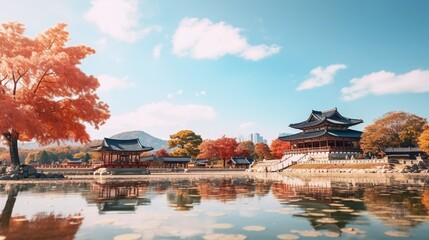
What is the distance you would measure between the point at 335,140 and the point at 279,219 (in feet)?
159

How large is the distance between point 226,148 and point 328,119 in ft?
83.4

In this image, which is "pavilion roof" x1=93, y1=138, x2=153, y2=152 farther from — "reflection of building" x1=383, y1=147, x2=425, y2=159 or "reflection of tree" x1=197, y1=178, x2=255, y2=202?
"reflection of building" x1=383, y1=147, x2=425, y2=159

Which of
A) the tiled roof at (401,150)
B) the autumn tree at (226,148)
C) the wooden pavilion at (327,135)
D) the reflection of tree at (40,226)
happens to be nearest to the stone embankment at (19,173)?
the reflection of tree at (40,226)

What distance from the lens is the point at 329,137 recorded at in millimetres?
51906

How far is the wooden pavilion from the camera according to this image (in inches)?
2032

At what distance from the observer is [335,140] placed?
5216 centimetres

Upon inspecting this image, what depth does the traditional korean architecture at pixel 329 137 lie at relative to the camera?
50.8 metres

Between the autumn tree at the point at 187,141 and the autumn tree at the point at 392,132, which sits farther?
the autumn tree at the point at 187,141

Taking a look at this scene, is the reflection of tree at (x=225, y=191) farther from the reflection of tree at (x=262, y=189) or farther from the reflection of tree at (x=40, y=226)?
the reflection of tree at (x=40, y=226)

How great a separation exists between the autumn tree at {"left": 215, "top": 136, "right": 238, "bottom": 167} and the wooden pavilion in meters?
15.6

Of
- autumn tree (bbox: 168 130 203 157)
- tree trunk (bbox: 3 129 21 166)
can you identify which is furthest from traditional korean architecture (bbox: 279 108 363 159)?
tree trunk (bbox: 3 129 21 166)

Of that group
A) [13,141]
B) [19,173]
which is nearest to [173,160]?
[19,173]

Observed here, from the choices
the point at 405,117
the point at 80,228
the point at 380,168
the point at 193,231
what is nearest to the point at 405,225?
the point at 193,231

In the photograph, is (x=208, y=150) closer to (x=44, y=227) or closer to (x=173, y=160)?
(x=173, y=160)
